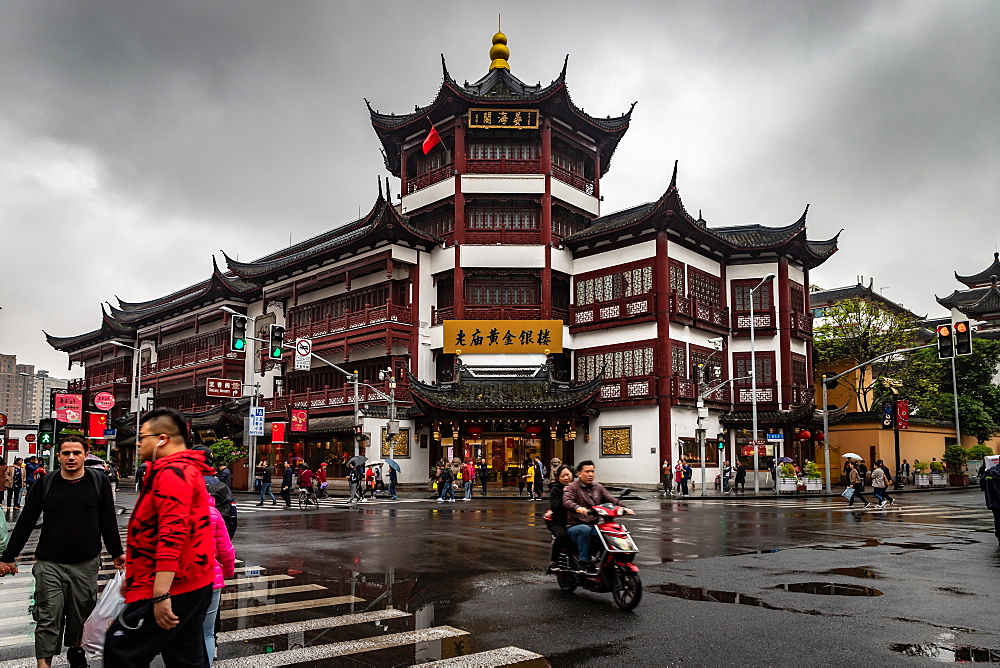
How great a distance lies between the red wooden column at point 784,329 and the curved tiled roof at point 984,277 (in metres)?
42.3

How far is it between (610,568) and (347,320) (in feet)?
113

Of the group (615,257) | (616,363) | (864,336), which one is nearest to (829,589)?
(616,363)

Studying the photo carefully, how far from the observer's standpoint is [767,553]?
1337 cm

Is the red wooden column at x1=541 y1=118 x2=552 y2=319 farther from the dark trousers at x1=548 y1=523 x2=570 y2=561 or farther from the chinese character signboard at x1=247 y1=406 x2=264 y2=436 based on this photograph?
the dark trousers at x1=548 y1=523 x2=570 y2=561

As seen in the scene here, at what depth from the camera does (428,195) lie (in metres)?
42.7

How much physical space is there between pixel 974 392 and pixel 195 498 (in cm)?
6033

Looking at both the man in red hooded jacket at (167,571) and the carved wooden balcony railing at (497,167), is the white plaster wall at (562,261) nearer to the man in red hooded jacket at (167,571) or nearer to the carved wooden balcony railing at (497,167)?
the carved wooden balcony railing at (497,167)

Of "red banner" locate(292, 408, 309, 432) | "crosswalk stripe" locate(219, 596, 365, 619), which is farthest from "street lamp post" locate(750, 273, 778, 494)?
"crosswalk stripe" locate(219, 596, 365, 619)

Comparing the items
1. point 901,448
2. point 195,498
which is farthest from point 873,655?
point 901,448

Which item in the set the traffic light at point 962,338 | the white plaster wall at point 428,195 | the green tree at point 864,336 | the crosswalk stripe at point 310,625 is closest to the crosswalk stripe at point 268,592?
the crosswalk stripe at point 310,625

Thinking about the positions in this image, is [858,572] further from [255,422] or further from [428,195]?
[428,195]

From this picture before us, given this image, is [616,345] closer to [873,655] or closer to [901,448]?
[901,448]

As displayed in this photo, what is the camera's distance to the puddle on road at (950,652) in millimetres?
6489

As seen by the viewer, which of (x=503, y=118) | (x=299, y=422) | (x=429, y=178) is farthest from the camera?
(x=429, y=178)
